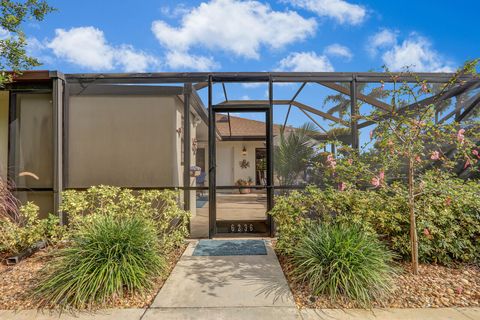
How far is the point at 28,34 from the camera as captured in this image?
390 cm

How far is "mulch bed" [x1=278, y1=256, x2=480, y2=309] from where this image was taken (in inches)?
99.6

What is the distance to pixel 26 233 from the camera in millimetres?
3904

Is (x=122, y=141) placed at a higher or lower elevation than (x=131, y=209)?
higher

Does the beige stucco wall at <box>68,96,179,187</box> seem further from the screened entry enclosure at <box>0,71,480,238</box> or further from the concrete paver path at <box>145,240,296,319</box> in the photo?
the concrete paver path at <box>145,240,296,319</box>

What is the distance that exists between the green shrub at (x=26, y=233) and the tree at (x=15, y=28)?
207cm

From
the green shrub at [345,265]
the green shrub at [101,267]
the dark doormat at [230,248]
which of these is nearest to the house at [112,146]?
the dark doormat at [230,248]

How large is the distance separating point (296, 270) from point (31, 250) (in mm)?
4081

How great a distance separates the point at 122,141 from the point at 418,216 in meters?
5.14

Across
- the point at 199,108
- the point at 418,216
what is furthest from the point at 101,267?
the point at 418,216

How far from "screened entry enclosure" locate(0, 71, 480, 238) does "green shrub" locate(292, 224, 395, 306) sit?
72.3 inches

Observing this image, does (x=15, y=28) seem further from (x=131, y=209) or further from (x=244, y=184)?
(x=244, y=184)

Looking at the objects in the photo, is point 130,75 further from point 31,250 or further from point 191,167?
point 31,250

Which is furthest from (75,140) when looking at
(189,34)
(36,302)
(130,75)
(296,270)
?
(296,270)

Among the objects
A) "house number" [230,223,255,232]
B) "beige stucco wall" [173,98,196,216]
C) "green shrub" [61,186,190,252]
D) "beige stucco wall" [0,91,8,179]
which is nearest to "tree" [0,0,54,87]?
"beige stucco wall" [0,91,8,179]
